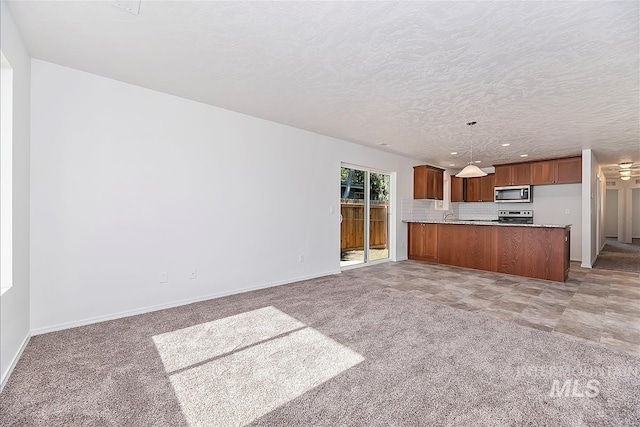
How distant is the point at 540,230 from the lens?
4.79m

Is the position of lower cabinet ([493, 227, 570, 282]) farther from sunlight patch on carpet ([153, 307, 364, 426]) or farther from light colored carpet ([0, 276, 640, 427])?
sunlight patch on carpet ([153, 307, 364, 426])

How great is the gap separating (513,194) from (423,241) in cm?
283

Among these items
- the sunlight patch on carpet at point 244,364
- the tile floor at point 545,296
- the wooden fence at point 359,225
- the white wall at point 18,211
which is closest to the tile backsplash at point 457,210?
the wooden fence at point 359,225

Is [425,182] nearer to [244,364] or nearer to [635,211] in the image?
[244,364]

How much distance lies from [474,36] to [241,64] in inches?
76.9

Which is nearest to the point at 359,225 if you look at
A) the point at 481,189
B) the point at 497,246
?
the point at 497,246

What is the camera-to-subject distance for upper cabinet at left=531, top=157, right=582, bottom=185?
20.3ft

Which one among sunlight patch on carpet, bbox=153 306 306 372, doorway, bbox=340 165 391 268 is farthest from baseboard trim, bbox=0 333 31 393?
doorway, bbox=340 165 391 268

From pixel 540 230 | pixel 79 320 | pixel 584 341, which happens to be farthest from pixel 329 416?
pixel 540 230

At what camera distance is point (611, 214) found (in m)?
12.0

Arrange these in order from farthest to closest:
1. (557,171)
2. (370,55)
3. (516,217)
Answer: (516,217) < (557,171) < (370,55)

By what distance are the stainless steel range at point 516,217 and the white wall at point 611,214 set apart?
7976mm

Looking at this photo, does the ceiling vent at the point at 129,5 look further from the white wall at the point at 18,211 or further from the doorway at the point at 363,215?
the doorway at the point at 363,215

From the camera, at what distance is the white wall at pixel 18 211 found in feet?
6.26
